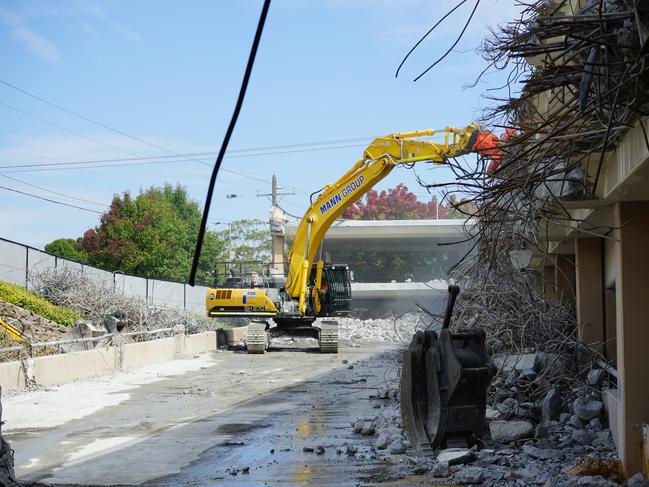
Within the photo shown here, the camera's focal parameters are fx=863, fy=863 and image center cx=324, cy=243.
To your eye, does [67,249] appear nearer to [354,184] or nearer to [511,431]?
[354,184]

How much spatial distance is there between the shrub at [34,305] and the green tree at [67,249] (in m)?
27.7

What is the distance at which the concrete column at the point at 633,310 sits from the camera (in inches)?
338

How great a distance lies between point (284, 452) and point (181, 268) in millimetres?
A: 44057

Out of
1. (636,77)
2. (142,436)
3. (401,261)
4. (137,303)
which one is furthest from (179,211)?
(636,77)

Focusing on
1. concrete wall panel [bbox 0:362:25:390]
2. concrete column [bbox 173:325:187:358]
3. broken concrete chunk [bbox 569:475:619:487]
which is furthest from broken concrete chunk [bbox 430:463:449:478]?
concrete column [bbox 173:325:187:358]

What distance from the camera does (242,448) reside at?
1091 cm

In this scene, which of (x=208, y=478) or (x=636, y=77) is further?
(x=208, y=478)

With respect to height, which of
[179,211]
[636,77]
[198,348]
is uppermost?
[179,211]

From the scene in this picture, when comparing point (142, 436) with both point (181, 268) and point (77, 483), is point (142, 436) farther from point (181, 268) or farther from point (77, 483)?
point (181, 268)

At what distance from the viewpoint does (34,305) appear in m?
25.4

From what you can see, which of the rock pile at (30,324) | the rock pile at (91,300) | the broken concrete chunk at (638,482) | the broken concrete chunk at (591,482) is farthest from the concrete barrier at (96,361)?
the broken concrete chunk at (638,482)

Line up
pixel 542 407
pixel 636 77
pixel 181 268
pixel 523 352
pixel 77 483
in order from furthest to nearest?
pixel 181 268 < pixel 523 352 < pixel 542 407 < pixel 77 483 < pixel 636 77

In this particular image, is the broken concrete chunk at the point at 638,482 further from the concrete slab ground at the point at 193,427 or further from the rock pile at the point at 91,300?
the rock pile at the point at 91,300

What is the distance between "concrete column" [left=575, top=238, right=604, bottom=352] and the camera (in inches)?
513
